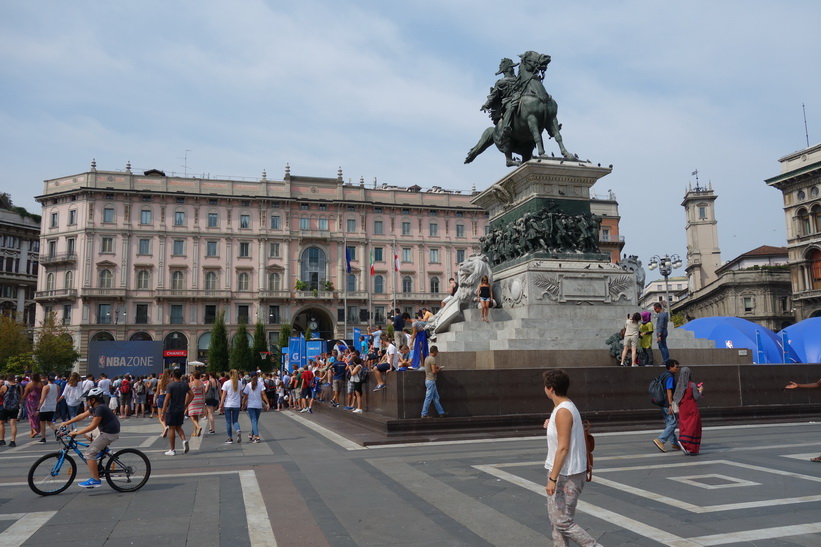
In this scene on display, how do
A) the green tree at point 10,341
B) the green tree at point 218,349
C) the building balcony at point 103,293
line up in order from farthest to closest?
the building balcony at point 103,293 < the green tree at point 218,349 < the green tree at point 10,341

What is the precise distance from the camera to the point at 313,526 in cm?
620

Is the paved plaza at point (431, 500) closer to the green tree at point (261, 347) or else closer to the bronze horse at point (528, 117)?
the bronze horse at point (528, 117)

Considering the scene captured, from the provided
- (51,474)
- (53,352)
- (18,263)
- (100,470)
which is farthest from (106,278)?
(100,470)

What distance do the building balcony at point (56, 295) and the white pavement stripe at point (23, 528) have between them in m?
66.7

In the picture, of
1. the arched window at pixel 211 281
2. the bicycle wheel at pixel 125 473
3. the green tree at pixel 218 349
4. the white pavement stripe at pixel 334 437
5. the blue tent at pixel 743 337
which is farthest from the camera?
the arched window at pixel 211 281

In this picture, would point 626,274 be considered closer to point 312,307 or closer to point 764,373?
point 764,373

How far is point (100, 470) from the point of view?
8227mm

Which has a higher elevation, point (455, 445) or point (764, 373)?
point (764, 373)

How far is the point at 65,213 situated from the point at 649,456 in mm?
71854

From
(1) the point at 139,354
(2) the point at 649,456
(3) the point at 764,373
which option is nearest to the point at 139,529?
(2) the point at 649,456

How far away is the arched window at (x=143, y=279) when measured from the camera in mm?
68062

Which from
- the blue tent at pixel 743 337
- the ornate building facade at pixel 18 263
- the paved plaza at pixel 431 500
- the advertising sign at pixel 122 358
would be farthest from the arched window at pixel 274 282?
the paved plaza at pixel 431 500

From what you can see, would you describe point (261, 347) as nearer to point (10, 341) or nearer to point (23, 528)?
point (10, 341)

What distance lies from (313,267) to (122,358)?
43.0 metres
